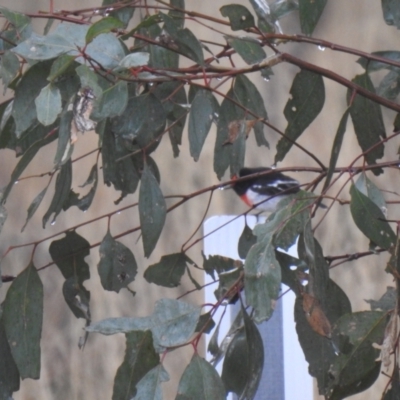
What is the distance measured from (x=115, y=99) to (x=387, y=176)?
5.30ft

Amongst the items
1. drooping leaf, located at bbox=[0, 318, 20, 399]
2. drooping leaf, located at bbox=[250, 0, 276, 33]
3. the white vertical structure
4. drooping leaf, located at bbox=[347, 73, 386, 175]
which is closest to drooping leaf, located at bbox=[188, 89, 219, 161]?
drooping leaf, located at bbox=[250, 0, 276, 33]

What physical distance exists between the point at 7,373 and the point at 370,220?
1.79ft

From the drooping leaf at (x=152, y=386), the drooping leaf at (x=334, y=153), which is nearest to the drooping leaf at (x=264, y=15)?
the drooping leaf at (x=334, y=153)

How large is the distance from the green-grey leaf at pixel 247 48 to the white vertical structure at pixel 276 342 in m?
0.80

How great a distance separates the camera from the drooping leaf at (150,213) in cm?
94

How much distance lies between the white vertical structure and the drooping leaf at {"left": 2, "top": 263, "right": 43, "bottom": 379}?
0.78m

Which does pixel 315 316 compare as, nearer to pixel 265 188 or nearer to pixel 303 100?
pixel 303 100

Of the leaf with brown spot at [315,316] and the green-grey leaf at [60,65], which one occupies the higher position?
the green-grey leaf at [60,65]

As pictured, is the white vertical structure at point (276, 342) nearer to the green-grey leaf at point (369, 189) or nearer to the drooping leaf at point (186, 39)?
the green-grey leaf at point (369, 189)

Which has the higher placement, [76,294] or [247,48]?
[247,48]

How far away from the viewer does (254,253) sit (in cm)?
75

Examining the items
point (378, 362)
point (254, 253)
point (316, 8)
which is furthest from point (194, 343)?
point (316, 8)

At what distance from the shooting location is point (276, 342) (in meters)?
1.79

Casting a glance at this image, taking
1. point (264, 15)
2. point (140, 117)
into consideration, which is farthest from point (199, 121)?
point (264, 15)
